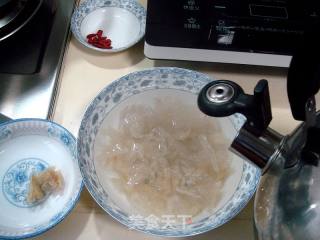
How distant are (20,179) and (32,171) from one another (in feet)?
0.08

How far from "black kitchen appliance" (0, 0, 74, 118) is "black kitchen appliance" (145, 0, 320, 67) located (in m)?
0.20

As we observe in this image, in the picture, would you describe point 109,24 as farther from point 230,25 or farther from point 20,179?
point 20,179

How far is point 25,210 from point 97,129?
0.17 m

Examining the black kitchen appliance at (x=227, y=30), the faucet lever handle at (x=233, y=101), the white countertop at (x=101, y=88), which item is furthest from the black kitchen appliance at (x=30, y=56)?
the faucet lever handle at (x=233, y=101)

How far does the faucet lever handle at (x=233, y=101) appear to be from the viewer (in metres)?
0.38

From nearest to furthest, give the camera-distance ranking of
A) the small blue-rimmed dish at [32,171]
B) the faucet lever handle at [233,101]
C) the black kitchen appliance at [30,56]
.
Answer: the faucet lever handle at [233,101] < the small blue-rimmed dish at [32,171] < the black kitchen appliance at [30,56]

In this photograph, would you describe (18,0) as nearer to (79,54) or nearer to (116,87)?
(79,54)

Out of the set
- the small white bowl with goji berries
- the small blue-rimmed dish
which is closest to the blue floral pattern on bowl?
the small blue-rimmed dish

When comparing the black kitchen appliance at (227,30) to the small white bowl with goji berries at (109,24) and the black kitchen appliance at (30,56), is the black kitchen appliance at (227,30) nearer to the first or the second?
the small white bowl with goji berries at (109,24)

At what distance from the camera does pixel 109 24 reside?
830 mm

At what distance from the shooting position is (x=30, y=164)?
2.12 feet

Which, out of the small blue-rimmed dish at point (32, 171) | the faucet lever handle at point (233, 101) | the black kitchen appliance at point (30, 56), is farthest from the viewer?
the black kitchen appliance at point (30, 56)

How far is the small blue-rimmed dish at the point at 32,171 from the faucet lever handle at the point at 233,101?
0.27m

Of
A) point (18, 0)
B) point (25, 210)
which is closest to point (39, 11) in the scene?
point (18, 0)
